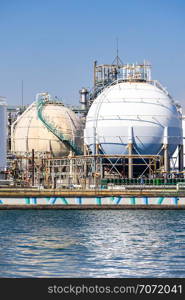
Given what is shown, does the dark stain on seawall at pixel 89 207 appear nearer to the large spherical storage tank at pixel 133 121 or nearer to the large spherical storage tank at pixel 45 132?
the large spherical storage tank at pixel 133 121

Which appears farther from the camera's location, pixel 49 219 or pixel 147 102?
pixel 147 102

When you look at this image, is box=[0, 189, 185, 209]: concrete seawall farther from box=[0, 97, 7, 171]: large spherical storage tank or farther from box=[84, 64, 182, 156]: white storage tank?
box=[84, 64, 182, 156]: white storage tank

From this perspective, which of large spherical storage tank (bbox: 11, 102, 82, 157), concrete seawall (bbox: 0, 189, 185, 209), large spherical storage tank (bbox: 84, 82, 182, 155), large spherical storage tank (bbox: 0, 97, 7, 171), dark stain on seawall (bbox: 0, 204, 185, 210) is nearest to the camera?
dark stain on seawall (bbox: 0, 204, 185, 210)

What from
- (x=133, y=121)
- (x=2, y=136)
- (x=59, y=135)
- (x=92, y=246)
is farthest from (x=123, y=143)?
(x=92, y=246)

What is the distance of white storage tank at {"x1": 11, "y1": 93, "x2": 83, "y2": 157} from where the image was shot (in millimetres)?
107188

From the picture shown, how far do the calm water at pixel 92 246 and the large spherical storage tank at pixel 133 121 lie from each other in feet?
93.5

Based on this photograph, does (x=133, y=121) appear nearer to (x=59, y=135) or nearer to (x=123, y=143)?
(x=123, y=143)

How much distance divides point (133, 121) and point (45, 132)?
2045 cm

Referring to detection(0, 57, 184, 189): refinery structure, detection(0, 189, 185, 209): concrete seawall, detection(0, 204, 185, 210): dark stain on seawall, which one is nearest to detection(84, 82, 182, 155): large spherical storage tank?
detection(0, 57, 184, 189): refinery structure

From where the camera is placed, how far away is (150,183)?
291 feet

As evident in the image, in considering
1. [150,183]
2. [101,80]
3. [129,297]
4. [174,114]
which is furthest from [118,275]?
[101,80]

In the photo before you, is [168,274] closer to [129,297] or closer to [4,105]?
[129,297]

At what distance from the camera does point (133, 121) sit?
90688 millimetres

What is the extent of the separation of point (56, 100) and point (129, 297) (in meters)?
89.8
